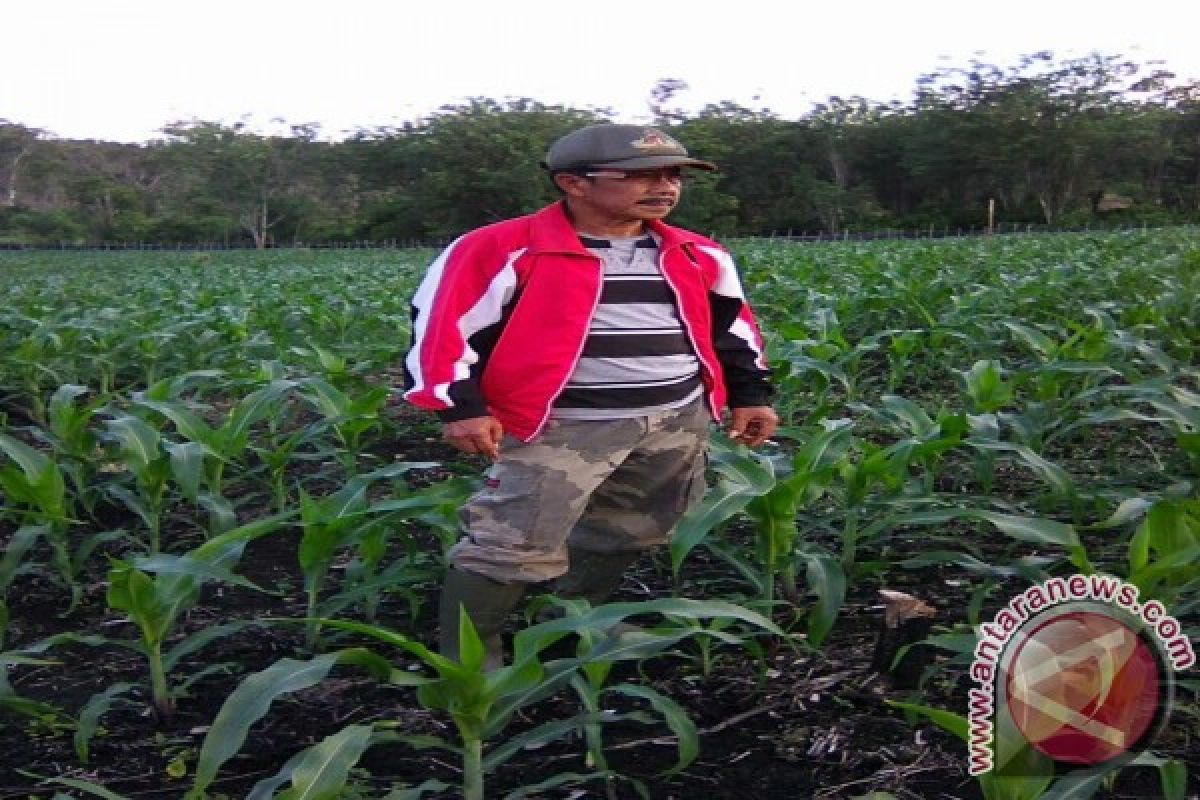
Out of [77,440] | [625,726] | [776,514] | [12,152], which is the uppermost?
[12,152]

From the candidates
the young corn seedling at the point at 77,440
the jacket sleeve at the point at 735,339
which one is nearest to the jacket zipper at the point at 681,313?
the jacket sleeve at the point at 735,339

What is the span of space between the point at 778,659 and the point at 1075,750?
39.4 inches

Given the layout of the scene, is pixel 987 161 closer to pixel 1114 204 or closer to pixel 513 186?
pixel 1114 204

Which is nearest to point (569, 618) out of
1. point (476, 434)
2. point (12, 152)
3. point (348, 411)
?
point (476, 434)

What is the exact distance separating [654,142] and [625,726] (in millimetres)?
1219

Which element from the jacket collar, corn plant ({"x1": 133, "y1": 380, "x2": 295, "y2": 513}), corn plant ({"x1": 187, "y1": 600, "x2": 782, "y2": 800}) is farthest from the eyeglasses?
corn plant ({"x1": 133, "y1": 380, "x2": 295, "y2": 513})

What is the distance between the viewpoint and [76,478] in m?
3.63

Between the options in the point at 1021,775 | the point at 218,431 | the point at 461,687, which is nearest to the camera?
the point at 1021,775

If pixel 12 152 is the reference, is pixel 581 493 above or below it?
below

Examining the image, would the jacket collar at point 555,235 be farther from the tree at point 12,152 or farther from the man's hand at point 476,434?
the tree at point 12,152

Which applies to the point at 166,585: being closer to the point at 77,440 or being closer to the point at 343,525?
the point at 343,525

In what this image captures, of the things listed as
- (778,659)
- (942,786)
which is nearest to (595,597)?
(778,659)

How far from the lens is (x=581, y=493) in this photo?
7.98ft

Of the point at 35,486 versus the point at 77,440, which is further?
the point at 77,440
